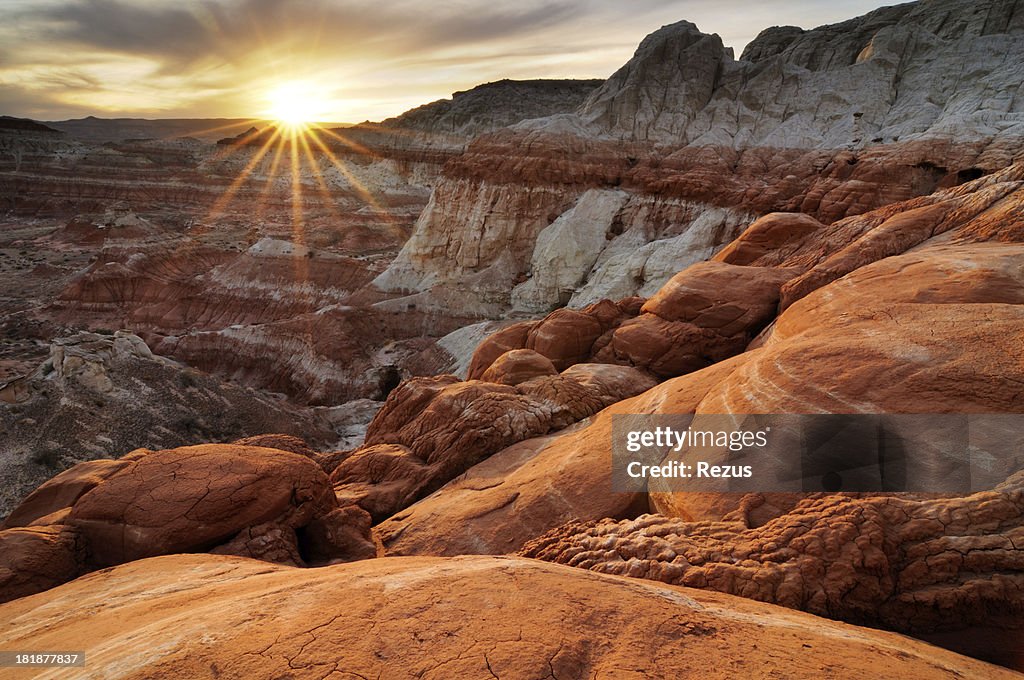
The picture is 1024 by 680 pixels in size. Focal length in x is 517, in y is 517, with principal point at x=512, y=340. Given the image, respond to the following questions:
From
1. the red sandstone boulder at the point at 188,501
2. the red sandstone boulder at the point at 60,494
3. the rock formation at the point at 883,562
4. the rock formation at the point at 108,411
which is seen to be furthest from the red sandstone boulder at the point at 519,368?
the rock formation at the point at 108,411

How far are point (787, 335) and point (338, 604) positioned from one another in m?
8.17

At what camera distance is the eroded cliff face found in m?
24.2

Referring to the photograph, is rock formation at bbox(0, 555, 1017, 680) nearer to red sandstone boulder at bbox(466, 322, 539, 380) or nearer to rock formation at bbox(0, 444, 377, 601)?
rock formation at bbox(0, 444, 377, 601)

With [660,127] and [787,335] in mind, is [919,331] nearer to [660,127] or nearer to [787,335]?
[787,335]

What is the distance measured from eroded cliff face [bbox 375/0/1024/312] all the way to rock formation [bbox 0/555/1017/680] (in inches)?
897

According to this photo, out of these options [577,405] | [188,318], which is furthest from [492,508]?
[188,318]

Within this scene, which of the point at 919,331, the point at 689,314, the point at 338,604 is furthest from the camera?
the point at 689,314

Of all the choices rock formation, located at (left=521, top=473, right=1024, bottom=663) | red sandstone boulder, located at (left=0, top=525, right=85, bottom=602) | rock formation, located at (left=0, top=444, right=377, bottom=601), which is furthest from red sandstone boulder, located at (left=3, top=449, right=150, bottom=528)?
rock formation, located at (left=521, top=473, right=1024, bottom=663)

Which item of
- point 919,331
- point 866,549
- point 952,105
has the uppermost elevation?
point 952,105

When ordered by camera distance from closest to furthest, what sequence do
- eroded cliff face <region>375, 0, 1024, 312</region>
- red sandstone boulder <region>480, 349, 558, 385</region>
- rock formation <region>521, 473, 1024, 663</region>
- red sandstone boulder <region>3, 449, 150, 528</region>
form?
rock formation <region>521, 473, 1024, 663</region> < red sandstone boulder <region>3, 449, 150, 528</region> < red sandstone boulder <region>480, 349, 558, 385</region> < eroded cliff face <region>375, 0, 1024, 312</region>

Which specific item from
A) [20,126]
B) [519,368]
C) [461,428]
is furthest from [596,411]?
[20,126]

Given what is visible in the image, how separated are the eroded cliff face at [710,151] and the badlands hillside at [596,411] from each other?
0.20 m

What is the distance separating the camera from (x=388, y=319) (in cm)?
3203

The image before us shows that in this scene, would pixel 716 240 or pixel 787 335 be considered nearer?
pixel 787 335
